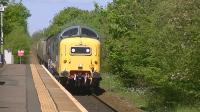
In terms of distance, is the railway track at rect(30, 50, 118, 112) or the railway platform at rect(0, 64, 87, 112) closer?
the railway platform at rect(0, 64, 87, 112)

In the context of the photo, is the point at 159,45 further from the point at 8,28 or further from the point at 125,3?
the point at 8,28

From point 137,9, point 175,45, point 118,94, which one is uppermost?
point 137,9

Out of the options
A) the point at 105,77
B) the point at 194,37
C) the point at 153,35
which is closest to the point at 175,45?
the point at 194,37

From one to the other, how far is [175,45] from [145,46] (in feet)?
18.8

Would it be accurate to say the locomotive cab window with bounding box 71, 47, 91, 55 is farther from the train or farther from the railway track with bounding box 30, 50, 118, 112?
the railway track with bounding box 30, 50, 118, 112

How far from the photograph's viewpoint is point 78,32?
29.5 metres

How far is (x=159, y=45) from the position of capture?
2077cm

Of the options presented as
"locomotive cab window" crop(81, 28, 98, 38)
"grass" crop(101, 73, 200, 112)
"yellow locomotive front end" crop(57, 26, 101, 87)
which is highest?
"locomotive cab window" crop(81, 28, 98, 38)

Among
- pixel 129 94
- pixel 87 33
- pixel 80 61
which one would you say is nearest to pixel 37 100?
pixel 129 94

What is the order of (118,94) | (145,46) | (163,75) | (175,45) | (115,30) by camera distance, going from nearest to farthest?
(175,45) < (163,75) < (145,46) < (118,94) < (115,30)

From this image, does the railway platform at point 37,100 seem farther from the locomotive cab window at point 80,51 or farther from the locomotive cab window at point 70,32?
the locomotive cab window at point 70,32

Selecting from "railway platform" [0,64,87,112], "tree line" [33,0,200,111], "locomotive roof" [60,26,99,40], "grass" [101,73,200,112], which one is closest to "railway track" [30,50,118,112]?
"grass" [101,73,200,112]

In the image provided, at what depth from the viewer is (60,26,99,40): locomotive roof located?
29469 mm

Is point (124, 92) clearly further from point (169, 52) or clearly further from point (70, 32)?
point (169, 52)
